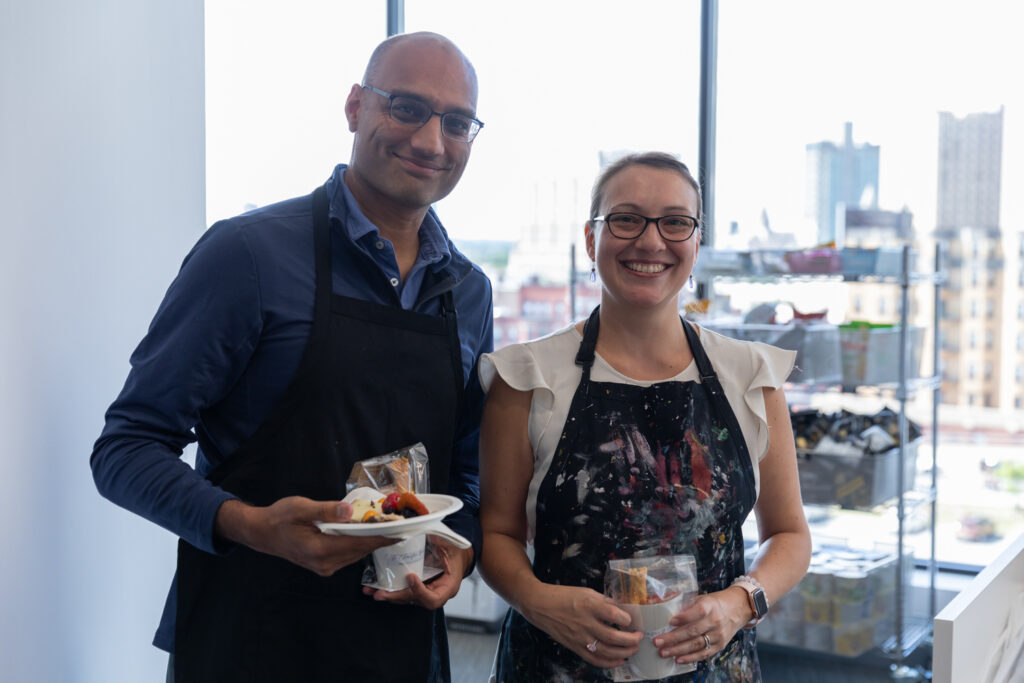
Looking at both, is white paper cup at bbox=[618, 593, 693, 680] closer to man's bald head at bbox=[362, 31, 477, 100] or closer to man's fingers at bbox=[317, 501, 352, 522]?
man's fingers at bbox=[317, 501, 352, 522]

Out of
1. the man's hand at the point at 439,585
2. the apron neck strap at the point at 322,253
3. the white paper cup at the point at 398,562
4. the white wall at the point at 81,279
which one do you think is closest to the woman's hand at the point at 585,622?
the man's hand at the point at 439,585

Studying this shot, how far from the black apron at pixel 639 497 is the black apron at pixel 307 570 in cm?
25

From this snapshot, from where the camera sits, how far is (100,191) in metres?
1.84

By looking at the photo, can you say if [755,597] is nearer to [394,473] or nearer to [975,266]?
[394,473]

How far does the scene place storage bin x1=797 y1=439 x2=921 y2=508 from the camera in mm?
3334

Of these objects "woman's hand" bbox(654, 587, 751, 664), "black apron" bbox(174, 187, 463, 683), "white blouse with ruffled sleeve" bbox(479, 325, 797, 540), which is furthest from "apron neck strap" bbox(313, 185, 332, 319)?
"woman's hand" bbox(654, 587, 751, 664)

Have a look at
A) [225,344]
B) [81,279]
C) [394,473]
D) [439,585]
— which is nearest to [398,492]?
[394,473]

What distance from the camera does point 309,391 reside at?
141cm

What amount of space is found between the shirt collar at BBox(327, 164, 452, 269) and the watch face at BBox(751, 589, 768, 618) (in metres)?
0.77

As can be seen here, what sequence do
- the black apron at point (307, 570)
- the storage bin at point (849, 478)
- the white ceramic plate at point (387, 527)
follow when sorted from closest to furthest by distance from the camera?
1. the white ceramic plate at point (387, 527)
2. the black apron at point (307, 570)
3. the storage bin at point (849, 478)

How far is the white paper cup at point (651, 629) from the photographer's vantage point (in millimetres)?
1331

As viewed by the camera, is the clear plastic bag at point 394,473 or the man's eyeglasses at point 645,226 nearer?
the clear plastic bag at point 394,473

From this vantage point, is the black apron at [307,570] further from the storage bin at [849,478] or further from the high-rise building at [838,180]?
the high-rise building at [838,180]

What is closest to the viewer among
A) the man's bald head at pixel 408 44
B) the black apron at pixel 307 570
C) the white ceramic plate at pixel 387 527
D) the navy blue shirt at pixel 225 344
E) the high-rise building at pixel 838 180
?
the white ceramic plate at pixel 387 527
